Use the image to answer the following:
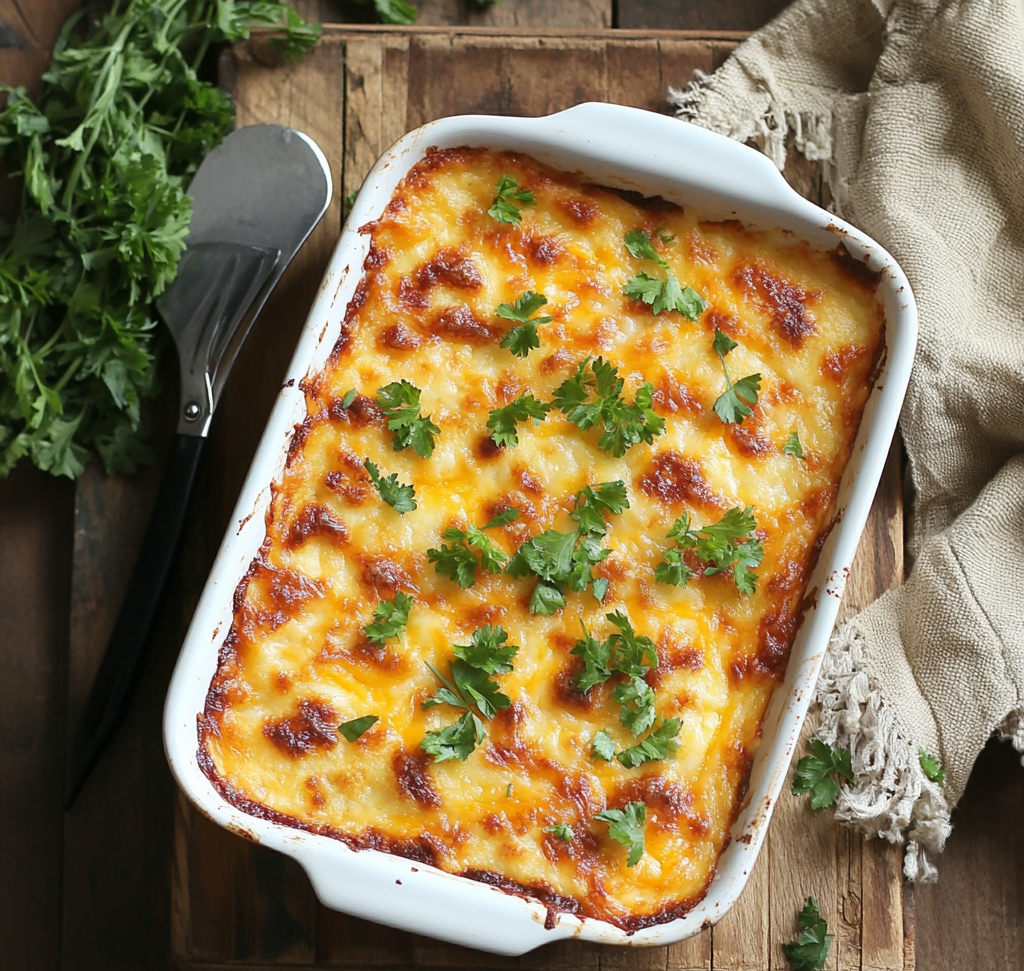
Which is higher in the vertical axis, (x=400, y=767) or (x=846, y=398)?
(x=846, y=398)

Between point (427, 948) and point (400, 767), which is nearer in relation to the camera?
point (400, 767)

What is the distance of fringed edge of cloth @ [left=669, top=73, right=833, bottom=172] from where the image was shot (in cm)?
256

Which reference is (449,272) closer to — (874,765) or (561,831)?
(561,831)

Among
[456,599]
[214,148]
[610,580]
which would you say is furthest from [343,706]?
[214,148]

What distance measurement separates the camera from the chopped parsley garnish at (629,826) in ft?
6.56

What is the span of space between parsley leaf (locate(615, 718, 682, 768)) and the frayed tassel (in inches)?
21.4

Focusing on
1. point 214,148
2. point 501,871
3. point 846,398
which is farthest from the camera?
point 214,148

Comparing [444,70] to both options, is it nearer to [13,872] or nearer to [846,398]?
[846,398]

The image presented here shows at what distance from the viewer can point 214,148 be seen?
2.57 meters

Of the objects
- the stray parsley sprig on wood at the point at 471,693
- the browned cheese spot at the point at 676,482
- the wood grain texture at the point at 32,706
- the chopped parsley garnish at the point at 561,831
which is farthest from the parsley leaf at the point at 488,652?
the wood grain texture at the point at 32,706

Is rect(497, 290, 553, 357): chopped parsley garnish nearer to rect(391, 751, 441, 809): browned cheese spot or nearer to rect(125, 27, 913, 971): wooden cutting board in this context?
rect(125, 27, 913, 971): wooden cutting board

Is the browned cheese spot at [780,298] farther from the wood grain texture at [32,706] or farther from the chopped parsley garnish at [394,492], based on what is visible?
the wood grain texture at [32,706]

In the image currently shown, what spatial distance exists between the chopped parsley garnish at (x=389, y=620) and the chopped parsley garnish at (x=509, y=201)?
852 millimetres

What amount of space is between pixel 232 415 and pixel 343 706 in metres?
0.87
